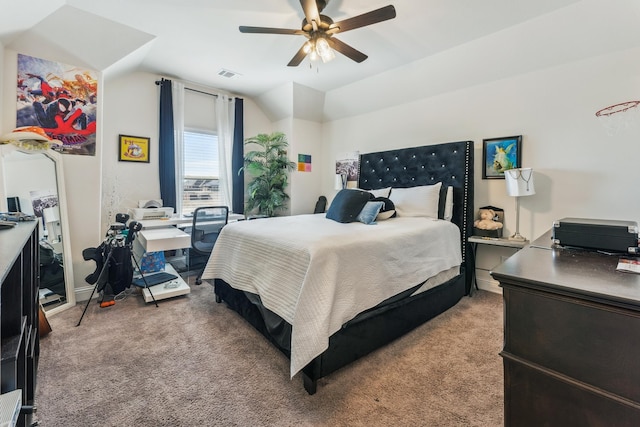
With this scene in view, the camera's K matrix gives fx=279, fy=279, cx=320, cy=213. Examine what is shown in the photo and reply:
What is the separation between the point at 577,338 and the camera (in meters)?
0.78

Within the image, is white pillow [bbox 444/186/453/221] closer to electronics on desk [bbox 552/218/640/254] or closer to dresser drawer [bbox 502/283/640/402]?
electronics on desk [bbox 552/218/640/254]

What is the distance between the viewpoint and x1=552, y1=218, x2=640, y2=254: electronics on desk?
117 centimetres

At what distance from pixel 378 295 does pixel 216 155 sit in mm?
3671

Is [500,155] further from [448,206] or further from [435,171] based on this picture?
[448,206]

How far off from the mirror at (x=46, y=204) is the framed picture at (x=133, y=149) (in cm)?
107

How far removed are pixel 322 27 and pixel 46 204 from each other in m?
2.87

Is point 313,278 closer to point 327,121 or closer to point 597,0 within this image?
point 597,0

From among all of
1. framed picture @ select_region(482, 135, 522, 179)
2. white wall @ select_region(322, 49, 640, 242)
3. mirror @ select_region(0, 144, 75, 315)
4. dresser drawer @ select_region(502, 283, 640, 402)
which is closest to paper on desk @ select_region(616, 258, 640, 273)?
dresser drawer @ select_region(502, 283, 640, 402)

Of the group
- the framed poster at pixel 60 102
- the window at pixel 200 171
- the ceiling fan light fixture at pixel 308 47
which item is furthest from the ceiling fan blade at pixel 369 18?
the window at pixel 200 171

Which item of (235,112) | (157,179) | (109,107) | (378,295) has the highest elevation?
(235,112)

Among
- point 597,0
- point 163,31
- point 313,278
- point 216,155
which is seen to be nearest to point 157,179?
point 216,155

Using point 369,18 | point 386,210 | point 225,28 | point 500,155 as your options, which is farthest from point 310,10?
point 500,155

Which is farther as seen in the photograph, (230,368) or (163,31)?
(163,31)

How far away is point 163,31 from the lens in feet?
9.12
